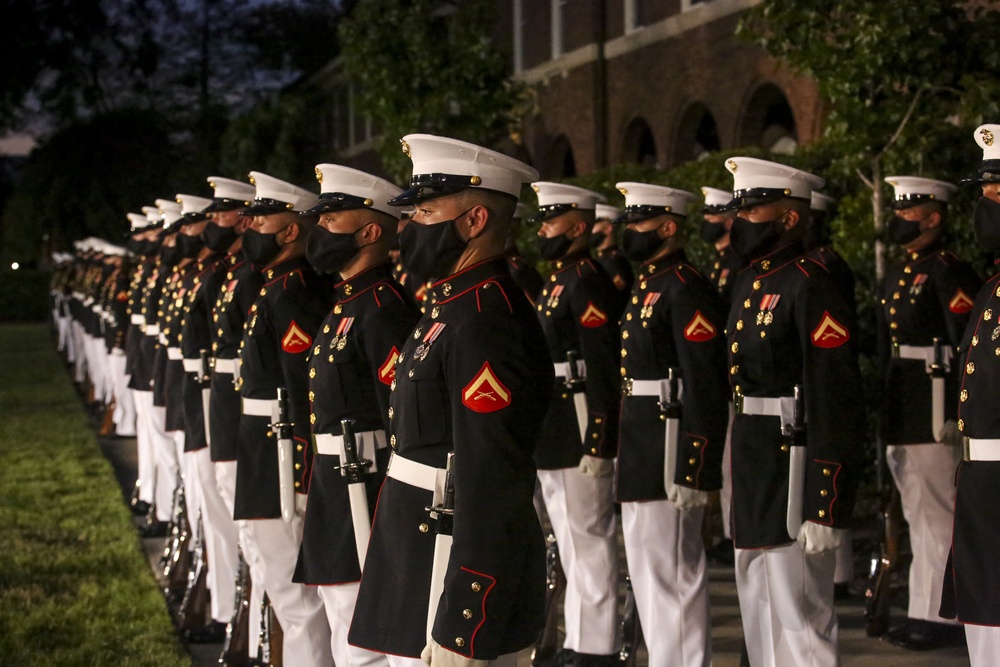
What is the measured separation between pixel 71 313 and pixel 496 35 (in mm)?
9331

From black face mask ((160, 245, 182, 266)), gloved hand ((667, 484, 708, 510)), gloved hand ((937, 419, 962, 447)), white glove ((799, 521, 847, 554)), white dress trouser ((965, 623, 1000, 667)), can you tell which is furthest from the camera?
black face mask ((160, 245, 182, 266))

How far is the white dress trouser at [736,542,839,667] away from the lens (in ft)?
17.9

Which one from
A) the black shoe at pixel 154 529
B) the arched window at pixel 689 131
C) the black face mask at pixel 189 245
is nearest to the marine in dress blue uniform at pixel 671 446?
the black face mask at pixel 189 245

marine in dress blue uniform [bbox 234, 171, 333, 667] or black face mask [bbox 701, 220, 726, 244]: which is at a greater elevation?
black face mask [bbox 701, 220, 726, 244]

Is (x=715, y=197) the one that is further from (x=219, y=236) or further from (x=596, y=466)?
(x=219, y=236)

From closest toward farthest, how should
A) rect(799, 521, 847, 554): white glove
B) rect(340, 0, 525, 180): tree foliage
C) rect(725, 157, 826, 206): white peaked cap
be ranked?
rect(799, 521, 847, 554): white glove < rect(725, 157, 826, 206): white peaked cap < rect(340, 0, 525, 180): tree foliage

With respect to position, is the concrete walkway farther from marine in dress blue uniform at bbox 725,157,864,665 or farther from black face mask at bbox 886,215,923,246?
black face mask at bbox 886,215,923,246

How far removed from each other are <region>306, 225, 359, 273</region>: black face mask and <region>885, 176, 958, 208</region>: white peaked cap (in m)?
3.31

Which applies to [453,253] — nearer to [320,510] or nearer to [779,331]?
[320,510]

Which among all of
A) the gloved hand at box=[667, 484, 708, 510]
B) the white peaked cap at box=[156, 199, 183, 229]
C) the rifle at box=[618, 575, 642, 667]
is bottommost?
the rifle at box=[618, 575, 642, 667]

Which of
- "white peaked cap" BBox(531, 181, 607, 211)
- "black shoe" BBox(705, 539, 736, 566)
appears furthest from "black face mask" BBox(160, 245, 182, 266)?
"black shoe" BBox(705, 539, 736, 566)

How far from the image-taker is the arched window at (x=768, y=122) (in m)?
18.8

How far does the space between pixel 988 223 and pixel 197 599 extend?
483 centimetres

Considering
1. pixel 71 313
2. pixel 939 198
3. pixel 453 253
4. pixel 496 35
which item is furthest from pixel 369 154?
pixel 453 253
